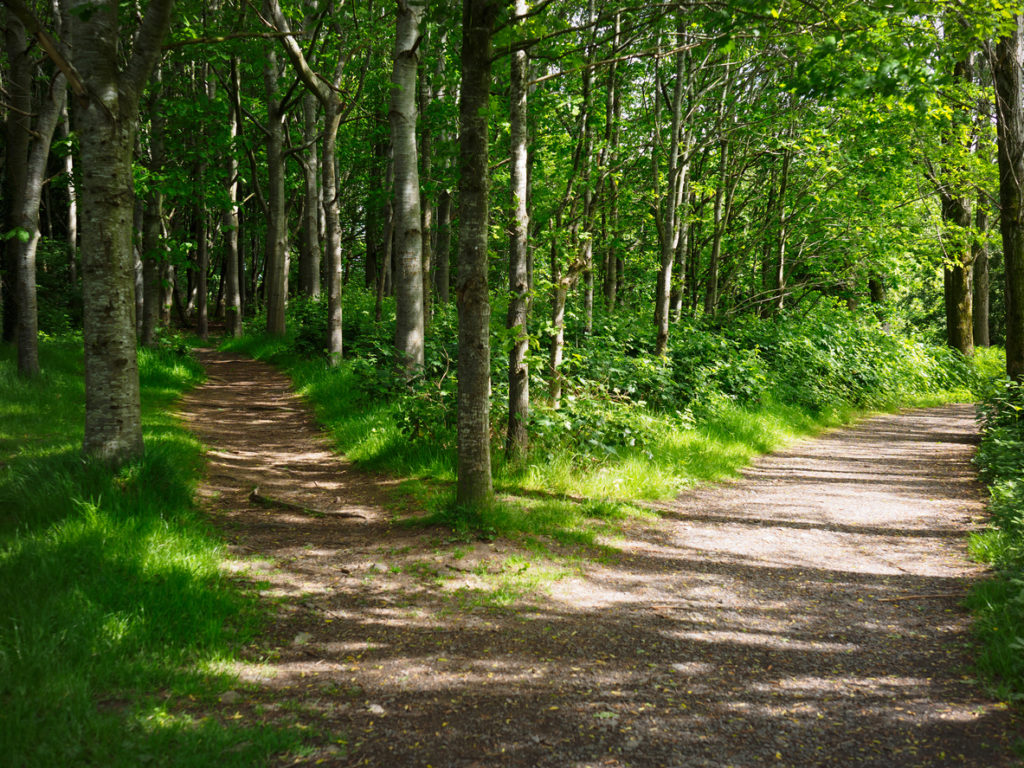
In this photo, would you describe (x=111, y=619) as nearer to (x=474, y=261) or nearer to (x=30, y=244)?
(x=474, y=261)

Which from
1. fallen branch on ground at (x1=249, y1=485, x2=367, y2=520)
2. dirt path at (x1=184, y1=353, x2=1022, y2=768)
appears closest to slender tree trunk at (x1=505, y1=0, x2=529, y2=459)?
dirt path at (x1=184, y1=353, x2=1022, y2=768)

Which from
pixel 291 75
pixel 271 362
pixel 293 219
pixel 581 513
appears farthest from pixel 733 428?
pixel 293 219

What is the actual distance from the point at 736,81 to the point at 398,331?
32.7 ft

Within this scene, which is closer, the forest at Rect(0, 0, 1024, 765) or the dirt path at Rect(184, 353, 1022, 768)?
the dirt path at Rect(184, 353, 1022, 768)

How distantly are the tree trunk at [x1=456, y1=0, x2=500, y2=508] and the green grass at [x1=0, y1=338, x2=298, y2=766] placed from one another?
2.15m

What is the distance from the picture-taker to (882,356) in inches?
709

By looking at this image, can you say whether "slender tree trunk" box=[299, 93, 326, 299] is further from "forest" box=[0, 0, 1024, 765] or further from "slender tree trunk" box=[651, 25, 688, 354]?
"slender tree trunk" box=[651, 25, 688, 354]

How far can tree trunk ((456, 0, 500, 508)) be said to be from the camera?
5348 millimetres

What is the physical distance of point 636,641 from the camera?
4.07m

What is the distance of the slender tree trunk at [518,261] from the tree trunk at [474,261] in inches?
53.8

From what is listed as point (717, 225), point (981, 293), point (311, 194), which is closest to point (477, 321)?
point (311, 194)

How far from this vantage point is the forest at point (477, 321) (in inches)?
150

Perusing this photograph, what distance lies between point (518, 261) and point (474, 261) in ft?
5.37

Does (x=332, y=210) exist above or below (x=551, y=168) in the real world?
below
